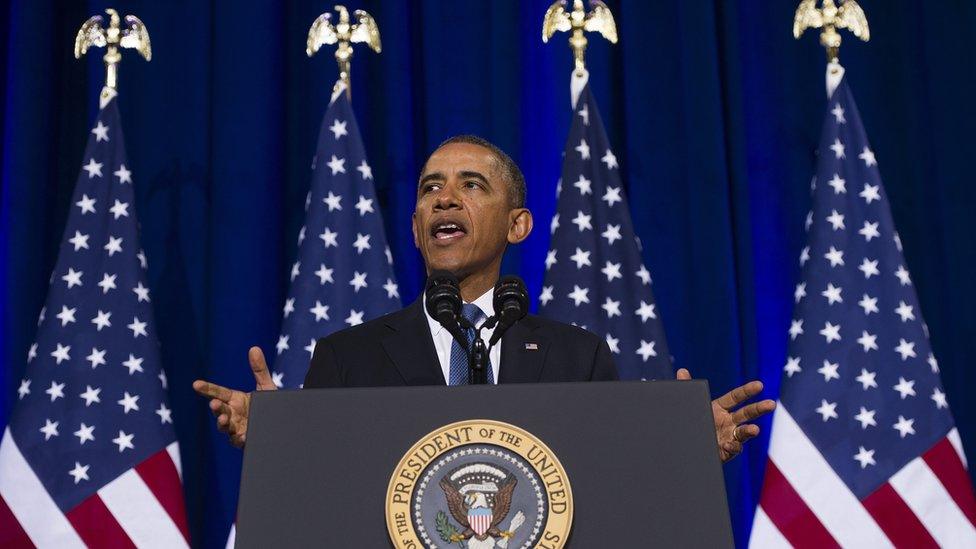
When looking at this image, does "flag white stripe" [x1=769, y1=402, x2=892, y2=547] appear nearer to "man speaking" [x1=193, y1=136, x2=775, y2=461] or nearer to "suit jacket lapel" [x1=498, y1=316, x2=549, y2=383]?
"man speaking" [x1=193, y1=136, x2=775, y2=461]

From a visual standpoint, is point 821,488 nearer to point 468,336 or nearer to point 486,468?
point 468,336

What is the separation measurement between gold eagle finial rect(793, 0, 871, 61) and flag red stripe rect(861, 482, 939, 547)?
156 centimetres

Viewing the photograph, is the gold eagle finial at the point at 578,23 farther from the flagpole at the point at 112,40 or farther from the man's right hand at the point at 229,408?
the man's right hand at the point at 229,408

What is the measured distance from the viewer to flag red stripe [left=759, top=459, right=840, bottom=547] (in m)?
3.38

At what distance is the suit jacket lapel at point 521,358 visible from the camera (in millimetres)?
2160

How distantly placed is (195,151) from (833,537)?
2801mm

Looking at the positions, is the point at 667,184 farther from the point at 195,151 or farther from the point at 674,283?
the point at 195,151

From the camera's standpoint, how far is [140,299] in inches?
148

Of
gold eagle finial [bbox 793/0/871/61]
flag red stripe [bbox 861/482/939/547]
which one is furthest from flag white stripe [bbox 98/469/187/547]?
gold eagle finial [bbox 793/0/871/61]

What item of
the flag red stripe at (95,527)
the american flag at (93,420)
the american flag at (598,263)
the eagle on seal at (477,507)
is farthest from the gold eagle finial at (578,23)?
the eagle on seal at (477,507)

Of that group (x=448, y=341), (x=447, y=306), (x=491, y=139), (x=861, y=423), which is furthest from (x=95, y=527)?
(x=861, y=423)

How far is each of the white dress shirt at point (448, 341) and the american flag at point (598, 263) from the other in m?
1.16

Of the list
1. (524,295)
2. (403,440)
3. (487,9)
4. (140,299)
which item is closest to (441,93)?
(487,9)

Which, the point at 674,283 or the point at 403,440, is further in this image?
the point at 674,283
